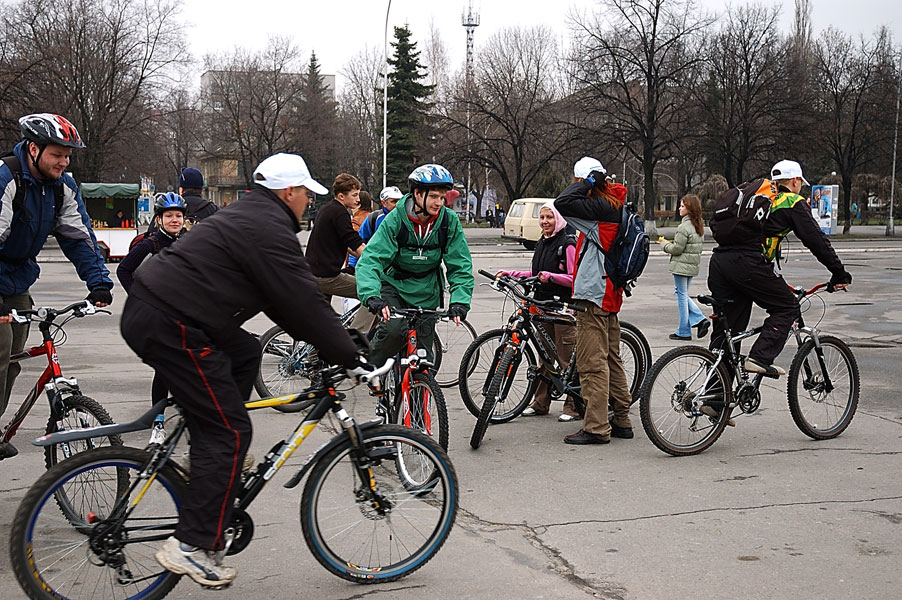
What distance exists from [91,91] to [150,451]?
156 ft

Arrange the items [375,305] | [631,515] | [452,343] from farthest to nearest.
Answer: [452,343]
[375,305]
[631,515]

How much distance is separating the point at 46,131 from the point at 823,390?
5602mm

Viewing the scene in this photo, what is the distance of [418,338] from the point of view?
638 cm

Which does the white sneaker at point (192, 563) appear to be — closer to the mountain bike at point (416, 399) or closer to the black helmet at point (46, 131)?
the mountain bike at point (416, 399)

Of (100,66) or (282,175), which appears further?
(100,66)

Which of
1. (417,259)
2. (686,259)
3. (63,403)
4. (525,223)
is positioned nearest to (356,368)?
(63,403)

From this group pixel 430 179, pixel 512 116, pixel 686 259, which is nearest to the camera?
pixel 430 179

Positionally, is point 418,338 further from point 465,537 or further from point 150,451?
point 150,451

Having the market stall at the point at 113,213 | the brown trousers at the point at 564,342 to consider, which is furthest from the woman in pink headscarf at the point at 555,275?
the market stall at the point at 113,213

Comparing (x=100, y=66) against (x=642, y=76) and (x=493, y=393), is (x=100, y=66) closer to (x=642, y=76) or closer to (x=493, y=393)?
(x=642, y=76)

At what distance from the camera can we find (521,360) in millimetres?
7117

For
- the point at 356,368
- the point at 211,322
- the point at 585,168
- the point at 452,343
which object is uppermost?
the point at 585,168

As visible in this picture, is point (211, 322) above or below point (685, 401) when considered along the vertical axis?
above

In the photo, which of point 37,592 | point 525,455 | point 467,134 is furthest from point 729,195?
point 467,134
